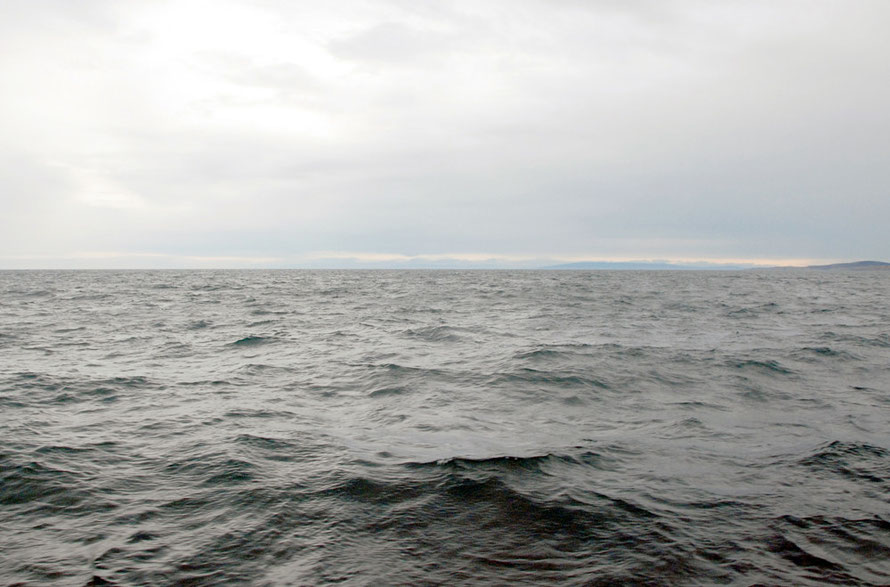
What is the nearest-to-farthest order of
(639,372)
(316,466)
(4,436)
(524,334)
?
(316,466) < (4,436) < (639,372) < (524,334)

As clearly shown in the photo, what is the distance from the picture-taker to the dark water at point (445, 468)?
18.4 feet

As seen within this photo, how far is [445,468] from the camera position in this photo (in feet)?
26.9

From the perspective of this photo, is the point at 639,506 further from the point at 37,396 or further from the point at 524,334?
the point at 524,334

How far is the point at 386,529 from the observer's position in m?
6.31

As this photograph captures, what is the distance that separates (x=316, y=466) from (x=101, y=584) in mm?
3442

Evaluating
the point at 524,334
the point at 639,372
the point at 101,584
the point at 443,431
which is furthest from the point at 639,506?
the point at 524,334

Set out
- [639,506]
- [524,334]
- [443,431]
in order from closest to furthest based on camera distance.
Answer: [639,506], [443,431], [524,334]

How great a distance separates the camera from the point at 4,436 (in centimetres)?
951

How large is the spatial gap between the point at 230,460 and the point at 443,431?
3.71 metres

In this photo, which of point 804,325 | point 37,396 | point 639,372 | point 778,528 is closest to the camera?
point 778,528

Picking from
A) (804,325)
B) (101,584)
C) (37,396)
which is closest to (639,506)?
(101,584)

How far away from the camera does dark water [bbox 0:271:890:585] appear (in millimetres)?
5609

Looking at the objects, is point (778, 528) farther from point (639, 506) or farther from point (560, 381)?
point (560, 381)

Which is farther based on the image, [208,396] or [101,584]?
[208,396]
